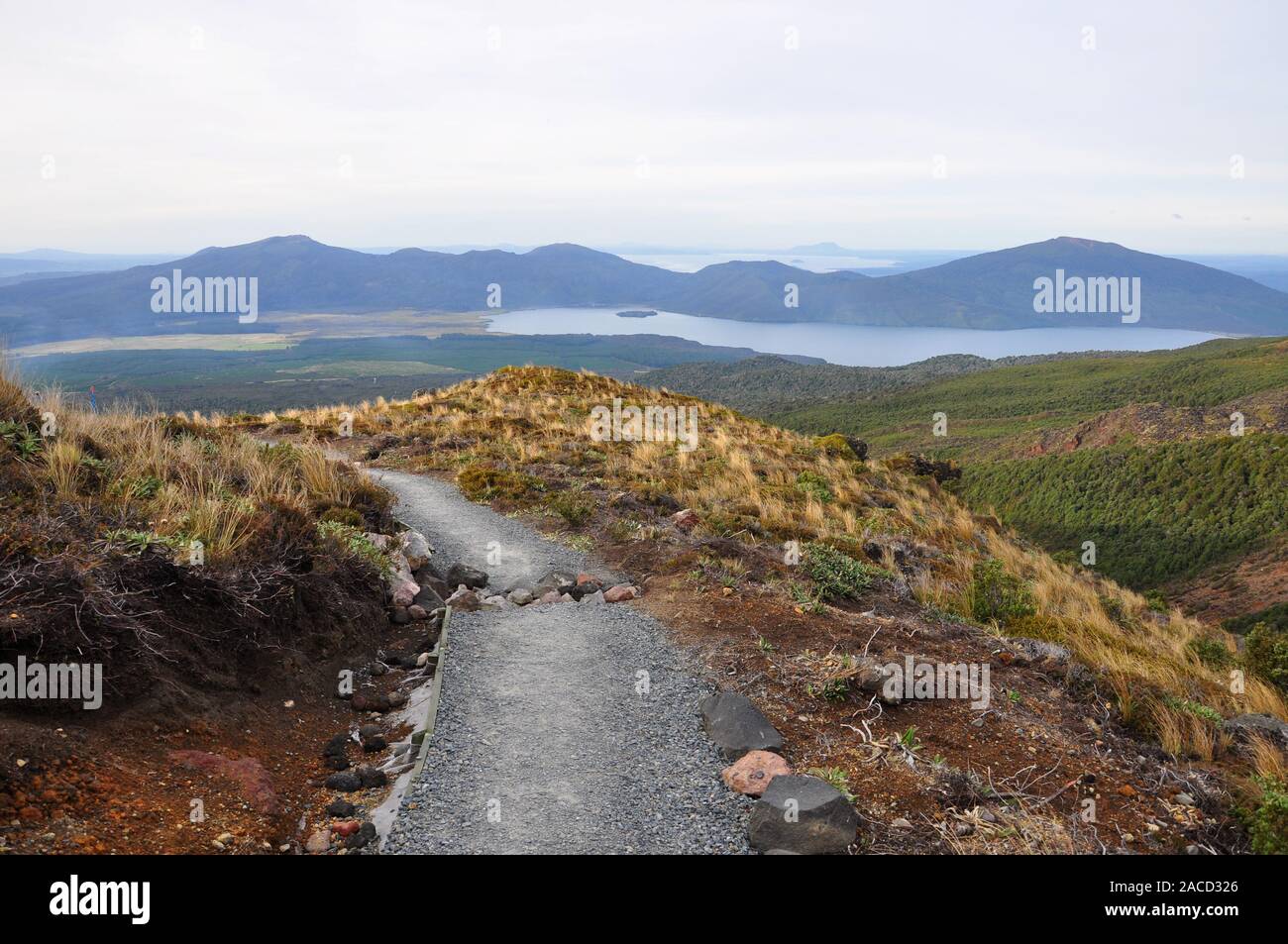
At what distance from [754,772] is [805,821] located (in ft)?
2.44

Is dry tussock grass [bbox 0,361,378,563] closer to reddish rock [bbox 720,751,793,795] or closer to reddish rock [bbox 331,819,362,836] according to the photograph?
reddish rock [bbox 331,819,362,836]

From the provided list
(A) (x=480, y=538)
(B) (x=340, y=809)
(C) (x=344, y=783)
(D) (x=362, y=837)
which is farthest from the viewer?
(A) (x=480, y=538)

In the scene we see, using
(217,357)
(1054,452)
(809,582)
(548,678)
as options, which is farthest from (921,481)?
(217,357)

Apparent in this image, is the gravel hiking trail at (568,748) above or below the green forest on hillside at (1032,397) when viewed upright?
below

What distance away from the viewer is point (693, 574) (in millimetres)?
9852

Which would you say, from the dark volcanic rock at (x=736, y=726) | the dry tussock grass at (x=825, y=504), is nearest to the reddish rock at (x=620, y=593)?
the dark volcanic rock at (x=736, y=726)

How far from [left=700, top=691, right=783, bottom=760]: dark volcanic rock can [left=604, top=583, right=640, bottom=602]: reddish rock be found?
2.96m

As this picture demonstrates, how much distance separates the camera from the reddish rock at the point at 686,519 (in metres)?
12.5

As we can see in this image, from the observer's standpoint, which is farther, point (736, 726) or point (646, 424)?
point (646, 424)

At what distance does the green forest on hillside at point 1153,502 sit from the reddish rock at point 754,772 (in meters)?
23.9

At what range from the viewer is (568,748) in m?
6.14

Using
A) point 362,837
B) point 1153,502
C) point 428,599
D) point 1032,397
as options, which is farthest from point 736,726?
point 1032,397

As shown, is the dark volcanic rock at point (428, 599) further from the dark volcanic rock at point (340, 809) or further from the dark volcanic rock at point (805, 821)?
the dark volcanic rock at point (805, 821)

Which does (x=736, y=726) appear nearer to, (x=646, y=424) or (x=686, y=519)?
(x=686, y=519)
